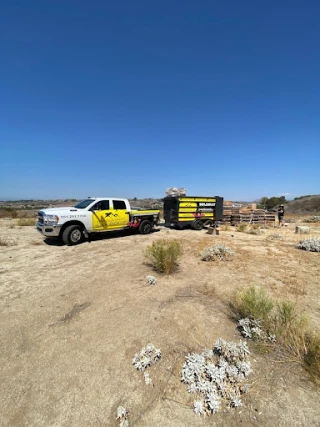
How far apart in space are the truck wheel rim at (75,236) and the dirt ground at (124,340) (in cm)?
260

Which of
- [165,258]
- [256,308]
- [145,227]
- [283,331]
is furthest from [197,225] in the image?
[283,331]

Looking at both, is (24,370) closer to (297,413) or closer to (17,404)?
(17,404)

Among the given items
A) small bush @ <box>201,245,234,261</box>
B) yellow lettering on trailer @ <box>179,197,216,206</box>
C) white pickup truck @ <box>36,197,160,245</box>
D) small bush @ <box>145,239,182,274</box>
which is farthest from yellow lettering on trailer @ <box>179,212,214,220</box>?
small bush @ <box>145,239,182,274</box>

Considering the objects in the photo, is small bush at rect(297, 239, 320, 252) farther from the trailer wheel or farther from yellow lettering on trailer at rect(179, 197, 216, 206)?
yellow lettering on trailer at rect(179, 197, 216, 206)

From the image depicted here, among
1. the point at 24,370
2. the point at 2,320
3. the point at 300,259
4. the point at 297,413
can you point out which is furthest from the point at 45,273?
the point at 300,259

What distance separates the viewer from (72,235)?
8875mm

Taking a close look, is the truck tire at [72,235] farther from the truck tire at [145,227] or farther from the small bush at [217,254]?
the small bush at [217,254]

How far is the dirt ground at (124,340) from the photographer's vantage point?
2.07 metres

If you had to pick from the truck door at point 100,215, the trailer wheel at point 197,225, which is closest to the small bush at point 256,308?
the truck door at point 100,215

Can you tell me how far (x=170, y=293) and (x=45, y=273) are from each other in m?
3.52

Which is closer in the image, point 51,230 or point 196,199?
point 51,230

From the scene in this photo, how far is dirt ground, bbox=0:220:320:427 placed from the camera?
2074 millimetres

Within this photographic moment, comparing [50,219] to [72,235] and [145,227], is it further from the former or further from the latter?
[145,227]

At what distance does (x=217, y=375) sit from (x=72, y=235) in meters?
7.92
